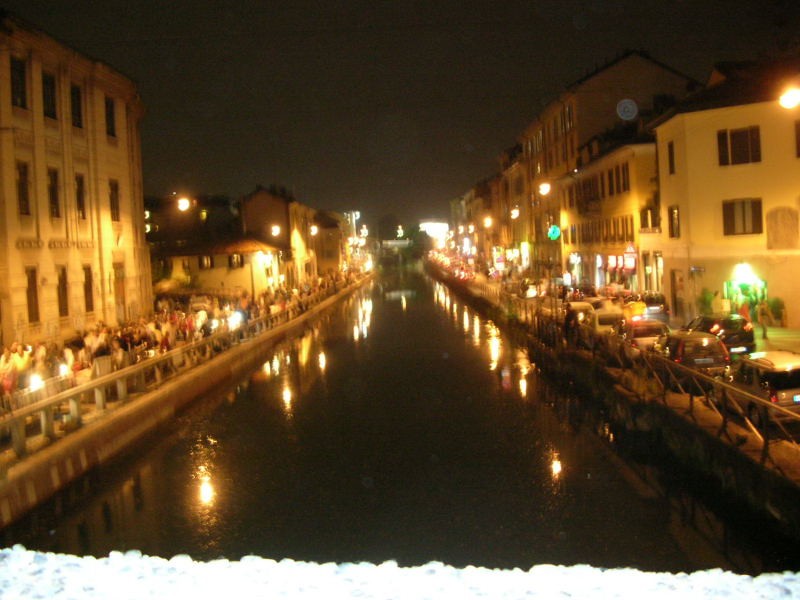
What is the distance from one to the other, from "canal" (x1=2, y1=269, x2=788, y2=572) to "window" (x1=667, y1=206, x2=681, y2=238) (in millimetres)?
11760

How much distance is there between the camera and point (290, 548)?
12.8 metres

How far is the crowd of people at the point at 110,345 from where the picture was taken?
18.7 m

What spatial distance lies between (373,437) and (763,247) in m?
18.9

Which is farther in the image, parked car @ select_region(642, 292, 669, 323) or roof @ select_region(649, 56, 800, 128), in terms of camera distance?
parked car @ select_region(642, 292, 669, 323)

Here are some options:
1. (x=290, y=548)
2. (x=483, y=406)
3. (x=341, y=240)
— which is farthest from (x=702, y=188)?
(x=341, y=240)

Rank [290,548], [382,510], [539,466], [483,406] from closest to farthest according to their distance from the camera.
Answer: [290,548], [382,510], [539,466], [483,406]

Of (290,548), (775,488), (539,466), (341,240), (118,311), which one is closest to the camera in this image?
(775,488)

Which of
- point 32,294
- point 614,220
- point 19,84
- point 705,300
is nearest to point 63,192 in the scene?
point 19,84

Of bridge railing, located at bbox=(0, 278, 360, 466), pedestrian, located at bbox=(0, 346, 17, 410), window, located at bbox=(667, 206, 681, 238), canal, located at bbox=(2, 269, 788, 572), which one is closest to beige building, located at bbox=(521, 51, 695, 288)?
window, located at bbox=(667, 206, 681, 238)

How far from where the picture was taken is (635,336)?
986 inches

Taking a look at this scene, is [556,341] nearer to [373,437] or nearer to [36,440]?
[373,437]

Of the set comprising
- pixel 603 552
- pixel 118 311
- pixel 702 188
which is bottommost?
pixel 603 552

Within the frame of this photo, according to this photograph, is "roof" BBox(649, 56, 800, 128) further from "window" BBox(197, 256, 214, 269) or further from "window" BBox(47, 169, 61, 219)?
"window" BBox(197, 256, 214, 269)

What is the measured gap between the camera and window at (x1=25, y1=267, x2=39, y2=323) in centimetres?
2562
